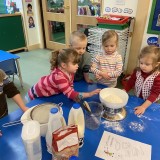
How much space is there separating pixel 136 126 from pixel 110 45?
760 millimetres

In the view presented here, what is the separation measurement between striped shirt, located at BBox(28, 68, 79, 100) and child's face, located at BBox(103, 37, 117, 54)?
0.48 metres

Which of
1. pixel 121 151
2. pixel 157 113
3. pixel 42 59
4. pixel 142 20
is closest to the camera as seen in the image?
pixel 121 151

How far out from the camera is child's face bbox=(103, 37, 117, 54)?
1434mm

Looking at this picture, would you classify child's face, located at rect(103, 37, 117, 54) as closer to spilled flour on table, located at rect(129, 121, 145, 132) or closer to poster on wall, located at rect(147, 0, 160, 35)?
spilled flour on table, located at rect(129, 121, 145, 132)

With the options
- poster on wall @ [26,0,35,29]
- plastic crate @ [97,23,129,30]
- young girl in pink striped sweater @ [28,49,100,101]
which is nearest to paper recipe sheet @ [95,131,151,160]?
young girl in pink striped sweater @ [28,49,100,101]

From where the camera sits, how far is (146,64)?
1170 millimetres

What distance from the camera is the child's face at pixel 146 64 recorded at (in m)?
1.15

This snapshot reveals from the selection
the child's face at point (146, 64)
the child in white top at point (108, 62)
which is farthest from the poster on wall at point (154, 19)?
the child's face at point (146, 64)

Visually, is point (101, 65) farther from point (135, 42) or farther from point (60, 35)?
point (60, 35)

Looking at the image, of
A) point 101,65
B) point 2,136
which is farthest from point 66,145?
point 101,65

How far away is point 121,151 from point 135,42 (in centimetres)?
207

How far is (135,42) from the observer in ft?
8.35

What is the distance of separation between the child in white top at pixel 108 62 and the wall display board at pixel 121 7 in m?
1.17

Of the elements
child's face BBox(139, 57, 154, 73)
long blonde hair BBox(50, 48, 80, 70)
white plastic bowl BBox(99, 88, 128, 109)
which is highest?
long blonde hair BBox(50, 48, 80, 70)
